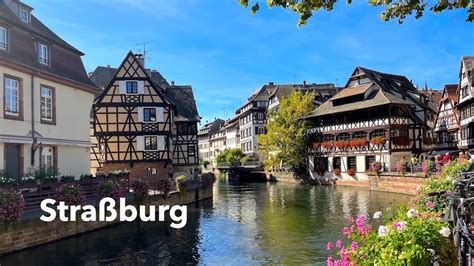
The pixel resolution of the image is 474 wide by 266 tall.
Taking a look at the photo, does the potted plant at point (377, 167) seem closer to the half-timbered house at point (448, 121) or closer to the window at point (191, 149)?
the half-timbered house at point (448, 121)

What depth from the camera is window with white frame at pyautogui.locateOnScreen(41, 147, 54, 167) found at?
2278cm

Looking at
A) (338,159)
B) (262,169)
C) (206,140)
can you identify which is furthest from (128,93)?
(206,140)

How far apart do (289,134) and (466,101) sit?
20.2 meters

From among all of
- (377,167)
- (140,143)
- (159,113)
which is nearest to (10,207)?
(140,143)

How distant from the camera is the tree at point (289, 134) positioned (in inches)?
2130

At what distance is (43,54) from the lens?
22969mm

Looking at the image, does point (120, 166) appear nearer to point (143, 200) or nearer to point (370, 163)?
point (143, 200)

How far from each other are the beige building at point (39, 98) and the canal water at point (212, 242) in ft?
19.2

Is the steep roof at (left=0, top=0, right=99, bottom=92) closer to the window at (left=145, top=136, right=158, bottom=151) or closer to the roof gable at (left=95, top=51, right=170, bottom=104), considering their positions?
the roof gable at (left=95, top=51, right=170, bottom=104)

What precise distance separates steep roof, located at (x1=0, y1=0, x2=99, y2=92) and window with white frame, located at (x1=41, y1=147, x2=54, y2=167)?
3896 mm

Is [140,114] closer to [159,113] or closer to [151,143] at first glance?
[159,113]

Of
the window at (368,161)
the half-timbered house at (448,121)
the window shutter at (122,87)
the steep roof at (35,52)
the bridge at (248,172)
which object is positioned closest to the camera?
the steep roof at (35,52)

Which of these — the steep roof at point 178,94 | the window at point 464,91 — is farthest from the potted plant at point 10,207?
the window at point 464,91

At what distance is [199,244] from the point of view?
16.5 meters
